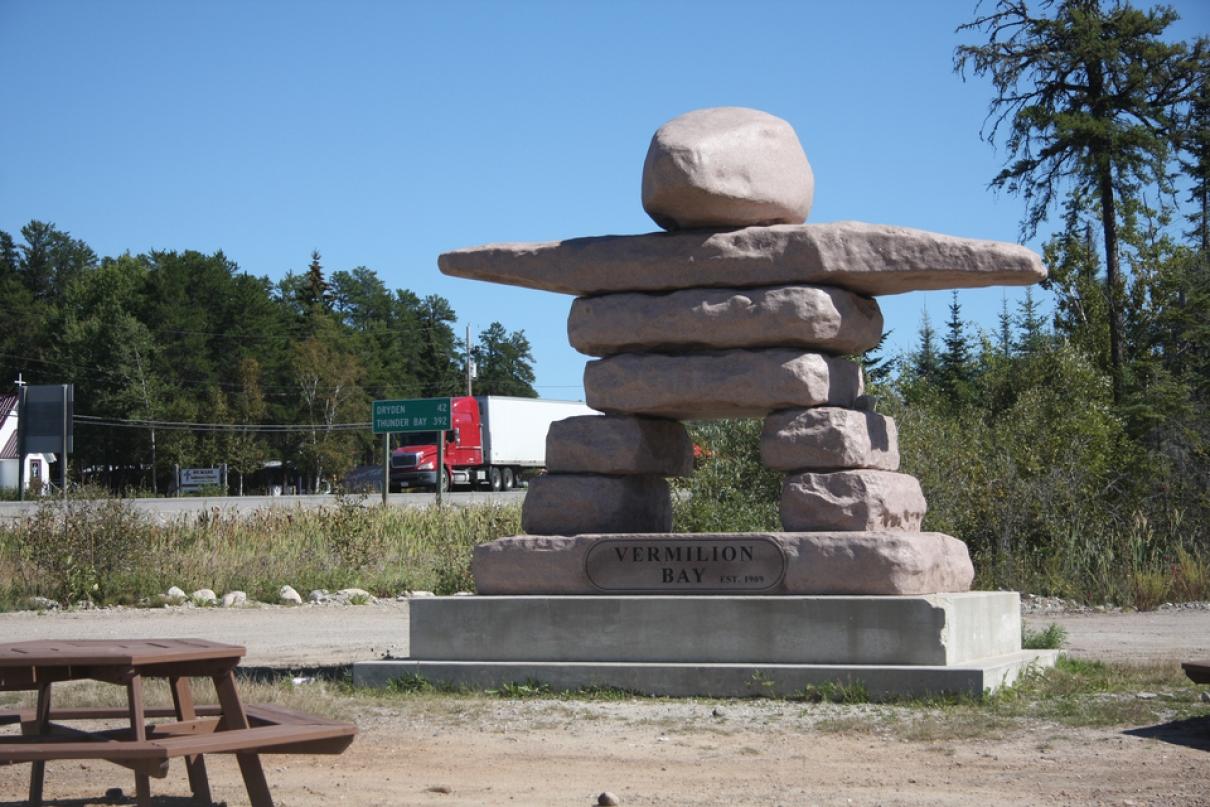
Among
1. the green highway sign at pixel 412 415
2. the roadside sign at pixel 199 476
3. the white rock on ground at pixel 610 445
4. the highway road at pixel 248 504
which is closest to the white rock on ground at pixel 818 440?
the white rock on ground at pixel 610 445

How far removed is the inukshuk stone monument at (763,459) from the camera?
8.71 metres

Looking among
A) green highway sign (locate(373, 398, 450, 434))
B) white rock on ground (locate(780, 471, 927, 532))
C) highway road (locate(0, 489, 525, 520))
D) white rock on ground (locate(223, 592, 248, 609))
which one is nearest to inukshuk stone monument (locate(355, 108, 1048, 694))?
white rock on ground (locate(780, 471, 927, 532))

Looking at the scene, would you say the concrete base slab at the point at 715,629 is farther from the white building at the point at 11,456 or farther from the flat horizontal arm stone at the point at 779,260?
the white building at the point at 11,456

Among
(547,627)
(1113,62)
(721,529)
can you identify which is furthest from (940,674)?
(1113,62)

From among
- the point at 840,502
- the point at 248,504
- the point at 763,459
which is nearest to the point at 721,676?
the point at 840,502

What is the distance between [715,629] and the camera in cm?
886

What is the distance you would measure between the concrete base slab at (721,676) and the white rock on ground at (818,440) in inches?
52.9

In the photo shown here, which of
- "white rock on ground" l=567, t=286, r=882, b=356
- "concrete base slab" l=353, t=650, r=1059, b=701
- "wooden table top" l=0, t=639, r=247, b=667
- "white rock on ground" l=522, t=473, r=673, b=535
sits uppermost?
"white rock on ground" l=567, t=286, r=882, b=356

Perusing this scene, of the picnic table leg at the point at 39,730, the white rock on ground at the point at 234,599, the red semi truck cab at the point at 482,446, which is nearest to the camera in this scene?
the picnic table leg at the point at 39,730

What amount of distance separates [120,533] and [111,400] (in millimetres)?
44615

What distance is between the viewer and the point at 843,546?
872 cm

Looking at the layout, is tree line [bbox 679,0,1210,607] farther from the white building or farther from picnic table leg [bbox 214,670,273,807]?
the white building

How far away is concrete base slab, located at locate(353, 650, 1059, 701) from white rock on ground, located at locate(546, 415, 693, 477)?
1418mm

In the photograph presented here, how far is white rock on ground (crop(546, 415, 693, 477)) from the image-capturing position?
9547 millimetres
